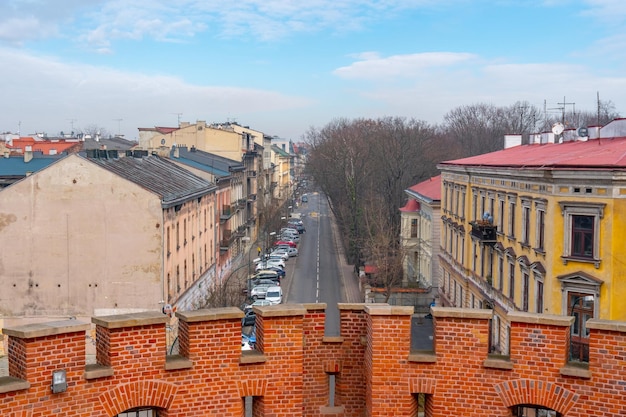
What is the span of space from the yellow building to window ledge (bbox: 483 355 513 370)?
1192cm

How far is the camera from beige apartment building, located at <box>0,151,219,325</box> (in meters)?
31.9

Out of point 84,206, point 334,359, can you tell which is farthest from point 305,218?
point 334,359

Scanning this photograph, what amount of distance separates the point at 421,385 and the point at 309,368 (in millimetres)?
1602

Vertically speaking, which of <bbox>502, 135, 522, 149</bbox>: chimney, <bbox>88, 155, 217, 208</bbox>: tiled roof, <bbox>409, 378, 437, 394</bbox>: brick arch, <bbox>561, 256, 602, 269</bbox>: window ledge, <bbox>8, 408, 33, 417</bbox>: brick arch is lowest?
<bbox>561, 256, 602, 269</bbox>: window ledge

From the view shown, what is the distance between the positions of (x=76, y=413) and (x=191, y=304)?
103 ft

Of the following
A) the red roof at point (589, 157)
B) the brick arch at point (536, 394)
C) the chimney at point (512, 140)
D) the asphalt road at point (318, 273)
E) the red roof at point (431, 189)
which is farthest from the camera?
the red roof at point (431, 189)

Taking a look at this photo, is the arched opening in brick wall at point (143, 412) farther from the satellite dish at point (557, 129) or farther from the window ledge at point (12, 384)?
the satellite dish at point (557, 129)

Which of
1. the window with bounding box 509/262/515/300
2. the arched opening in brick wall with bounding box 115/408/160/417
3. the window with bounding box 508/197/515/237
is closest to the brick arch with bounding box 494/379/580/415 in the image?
the arched opening in brick wall with bounding box 115/408/160/417

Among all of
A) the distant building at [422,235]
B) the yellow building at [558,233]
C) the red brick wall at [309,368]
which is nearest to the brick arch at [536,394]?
the red brick wall at [309,368]

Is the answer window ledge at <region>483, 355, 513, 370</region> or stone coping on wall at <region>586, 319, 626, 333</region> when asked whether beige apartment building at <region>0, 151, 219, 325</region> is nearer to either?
window ledge at <region>483, 355, 513, 370</region>

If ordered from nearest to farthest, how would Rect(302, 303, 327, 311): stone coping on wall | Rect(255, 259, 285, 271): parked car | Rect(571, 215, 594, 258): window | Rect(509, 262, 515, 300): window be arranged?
1. Rect(302, 303, 327, 311): stone coping on wall
2. Rect(571, 215, 594, 258): window
3. Rect(509, 262, 515, 300): window
4. Rect(255, 259, 285, 271): parked car

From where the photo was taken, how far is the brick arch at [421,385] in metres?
9.34

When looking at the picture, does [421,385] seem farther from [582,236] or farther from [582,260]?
[582,236]

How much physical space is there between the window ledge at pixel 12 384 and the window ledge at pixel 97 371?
691 mm
